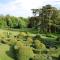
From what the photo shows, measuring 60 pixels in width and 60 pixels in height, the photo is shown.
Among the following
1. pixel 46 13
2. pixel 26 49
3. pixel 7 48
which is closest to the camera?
pixel 26 49

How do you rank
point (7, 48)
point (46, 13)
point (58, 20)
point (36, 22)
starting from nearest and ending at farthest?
point (7, 48)
point (58, 20)
point (46, 13)
point (36, 22)

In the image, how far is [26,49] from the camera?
20.2 metres

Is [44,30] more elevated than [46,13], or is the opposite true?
[46,13]

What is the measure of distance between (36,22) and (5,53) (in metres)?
49.1

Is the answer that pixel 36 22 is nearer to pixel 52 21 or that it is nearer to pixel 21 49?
pixel 52 21

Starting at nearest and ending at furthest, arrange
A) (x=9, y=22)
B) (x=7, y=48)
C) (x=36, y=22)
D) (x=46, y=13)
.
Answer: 1. (x=7, y=48)
2. (x=46, y=13)
3. (x=36, y=22)
4. (x=9, y=22)

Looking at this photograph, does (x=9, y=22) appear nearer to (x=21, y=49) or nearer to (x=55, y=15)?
(x=55, y=15)

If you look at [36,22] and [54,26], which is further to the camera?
[36,22]

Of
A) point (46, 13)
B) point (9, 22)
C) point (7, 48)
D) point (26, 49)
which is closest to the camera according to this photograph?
point (26, 49)

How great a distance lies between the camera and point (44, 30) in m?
59.8

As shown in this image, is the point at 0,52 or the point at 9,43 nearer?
the point at 0,52

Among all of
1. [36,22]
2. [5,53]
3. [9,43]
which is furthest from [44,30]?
[5,53]

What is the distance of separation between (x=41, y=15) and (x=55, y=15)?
677 centimetres

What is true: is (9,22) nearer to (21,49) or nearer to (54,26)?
(54,26)
